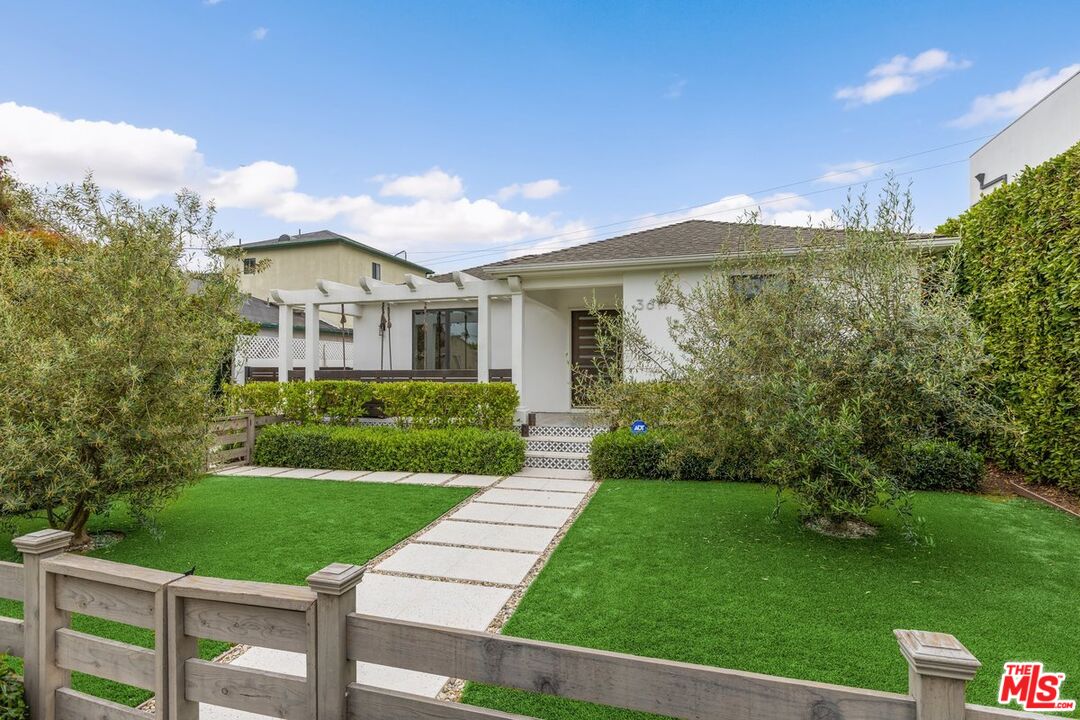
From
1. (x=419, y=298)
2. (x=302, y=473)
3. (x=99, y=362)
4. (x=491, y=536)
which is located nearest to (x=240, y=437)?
(x=302, y=473)

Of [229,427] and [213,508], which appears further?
[229,427]

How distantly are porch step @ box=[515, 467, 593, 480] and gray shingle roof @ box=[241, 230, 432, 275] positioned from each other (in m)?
19.2

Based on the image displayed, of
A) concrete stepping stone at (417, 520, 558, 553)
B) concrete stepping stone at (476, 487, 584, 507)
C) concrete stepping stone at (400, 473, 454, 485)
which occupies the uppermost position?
concrete stepping stone at (400, 473, 454, 485)

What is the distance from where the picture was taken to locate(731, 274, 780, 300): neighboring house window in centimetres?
465

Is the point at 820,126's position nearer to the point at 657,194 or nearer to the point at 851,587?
the point at 657,194

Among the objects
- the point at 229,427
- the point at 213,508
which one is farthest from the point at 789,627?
the point at 229,427

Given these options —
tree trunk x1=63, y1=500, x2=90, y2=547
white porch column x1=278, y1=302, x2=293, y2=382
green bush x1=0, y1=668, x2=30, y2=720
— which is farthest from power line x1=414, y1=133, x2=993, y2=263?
white porch column x1=278, y1=302, x2=293, y2=382

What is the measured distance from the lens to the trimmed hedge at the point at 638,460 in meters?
7.46

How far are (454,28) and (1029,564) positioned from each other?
13118mm

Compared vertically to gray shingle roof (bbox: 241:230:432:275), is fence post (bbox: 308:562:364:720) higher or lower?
lower

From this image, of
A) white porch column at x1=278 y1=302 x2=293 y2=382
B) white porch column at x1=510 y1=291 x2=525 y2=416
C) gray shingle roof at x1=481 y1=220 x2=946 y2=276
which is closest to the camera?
gray shingle roof at x1=481 y1=220 x2=946 y2=276

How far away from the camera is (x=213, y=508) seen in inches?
243

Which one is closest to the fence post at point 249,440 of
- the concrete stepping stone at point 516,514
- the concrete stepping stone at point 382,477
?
the concrete stepping stone at point 382,477
